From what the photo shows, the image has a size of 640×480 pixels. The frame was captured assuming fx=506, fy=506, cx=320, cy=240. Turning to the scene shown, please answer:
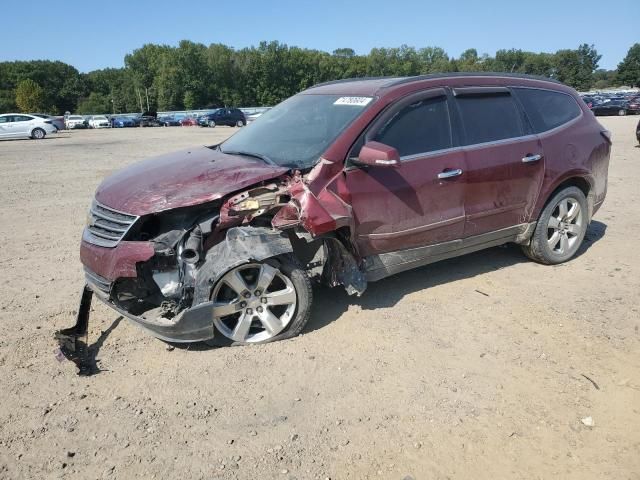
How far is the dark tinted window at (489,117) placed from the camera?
14.5ft

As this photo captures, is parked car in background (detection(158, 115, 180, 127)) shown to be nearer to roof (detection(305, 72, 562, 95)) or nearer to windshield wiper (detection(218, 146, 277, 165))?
roof (detection(305, 72, 562, 95))

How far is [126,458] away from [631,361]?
330 cm

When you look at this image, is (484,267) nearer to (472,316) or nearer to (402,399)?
(472,316)

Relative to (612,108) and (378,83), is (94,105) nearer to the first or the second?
(612,108)

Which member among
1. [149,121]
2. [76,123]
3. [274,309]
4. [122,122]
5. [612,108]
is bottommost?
[274,309]

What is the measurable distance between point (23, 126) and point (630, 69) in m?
115

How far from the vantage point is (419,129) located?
4164mm

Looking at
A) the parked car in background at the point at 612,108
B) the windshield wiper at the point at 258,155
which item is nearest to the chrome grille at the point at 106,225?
the windshield wiper at the point at 258,155

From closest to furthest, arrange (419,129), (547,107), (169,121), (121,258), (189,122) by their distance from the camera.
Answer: (121,258)
(419,129)
(547,107)
(189,122)
(169,121)

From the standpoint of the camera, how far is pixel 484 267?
5.28m

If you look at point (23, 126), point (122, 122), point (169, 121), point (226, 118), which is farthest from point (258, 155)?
point (122, 122)

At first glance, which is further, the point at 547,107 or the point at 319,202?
the point at 547,107

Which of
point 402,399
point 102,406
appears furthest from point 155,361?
point 402,399

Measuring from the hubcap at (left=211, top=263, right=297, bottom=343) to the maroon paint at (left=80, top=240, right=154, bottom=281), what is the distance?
555 mm
